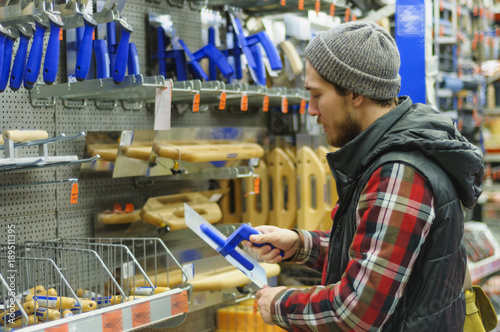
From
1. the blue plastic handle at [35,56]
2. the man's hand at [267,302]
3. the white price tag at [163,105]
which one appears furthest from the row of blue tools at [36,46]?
the man's hand at [267,302]

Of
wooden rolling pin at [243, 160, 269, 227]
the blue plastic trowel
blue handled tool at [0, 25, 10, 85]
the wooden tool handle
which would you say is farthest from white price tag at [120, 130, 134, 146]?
wooden rolling pin at [243, 160, 269, 227]

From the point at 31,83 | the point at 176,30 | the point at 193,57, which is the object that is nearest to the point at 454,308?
the point at 31,83

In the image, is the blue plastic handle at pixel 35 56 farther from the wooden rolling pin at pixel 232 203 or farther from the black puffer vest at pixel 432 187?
the wooden rolling pin at pixel 232 203

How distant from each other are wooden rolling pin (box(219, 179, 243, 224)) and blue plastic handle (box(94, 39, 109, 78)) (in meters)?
1.22

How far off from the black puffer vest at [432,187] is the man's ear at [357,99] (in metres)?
0.08

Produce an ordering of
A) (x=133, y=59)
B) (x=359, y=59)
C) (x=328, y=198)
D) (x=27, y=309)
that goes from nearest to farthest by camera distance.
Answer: (x=359, y=59), (x=27, y=309), (x=133, y=59), (x=328, y=198)

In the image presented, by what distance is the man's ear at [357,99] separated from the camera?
161cm

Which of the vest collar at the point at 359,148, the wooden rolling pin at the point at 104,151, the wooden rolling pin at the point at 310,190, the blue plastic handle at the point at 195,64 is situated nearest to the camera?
the vest collar at the point at 359,148

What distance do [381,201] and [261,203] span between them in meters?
2.16

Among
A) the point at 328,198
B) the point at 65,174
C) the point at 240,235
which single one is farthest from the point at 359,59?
the point at 328,198

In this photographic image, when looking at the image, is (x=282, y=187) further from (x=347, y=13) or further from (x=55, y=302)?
(x=55, y=302)

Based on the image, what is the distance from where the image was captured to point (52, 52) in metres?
1.99

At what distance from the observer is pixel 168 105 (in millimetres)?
2352

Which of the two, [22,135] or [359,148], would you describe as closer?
[359,148]
